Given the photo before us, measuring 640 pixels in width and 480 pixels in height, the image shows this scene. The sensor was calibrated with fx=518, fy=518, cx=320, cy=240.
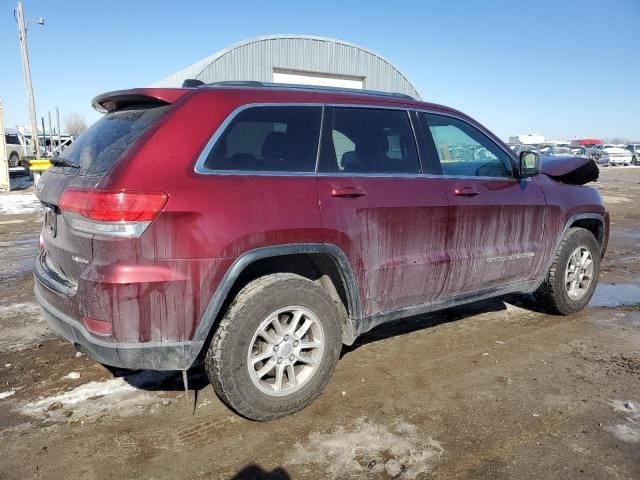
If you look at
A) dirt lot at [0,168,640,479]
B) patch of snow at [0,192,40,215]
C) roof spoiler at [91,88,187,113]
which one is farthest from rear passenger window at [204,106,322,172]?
patch of snow at [0,192,40,215]

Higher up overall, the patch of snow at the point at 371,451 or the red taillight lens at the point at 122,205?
the red taillight lens at the point at 122,205

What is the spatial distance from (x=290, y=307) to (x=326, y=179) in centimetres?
80

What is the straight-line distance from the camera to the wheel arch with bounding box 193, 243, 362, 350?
8.94 feet

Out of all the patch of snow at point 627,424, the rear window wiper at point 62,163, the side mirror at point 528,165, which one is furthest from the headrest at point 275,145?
the patch of snow at point 627,424

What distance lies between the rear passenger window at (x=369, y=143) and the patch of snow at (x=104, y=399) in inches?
73.4

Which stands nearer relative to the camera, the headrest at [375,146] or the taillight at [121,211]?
the taillight at [121,211]

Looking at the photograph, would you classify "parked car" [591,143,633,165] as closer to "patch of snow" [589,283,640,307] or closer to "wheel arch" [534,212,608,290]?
"patch of snow" [589,283,640,307]

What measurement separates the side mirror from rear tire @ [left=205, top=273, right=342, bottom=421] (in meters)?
2.15

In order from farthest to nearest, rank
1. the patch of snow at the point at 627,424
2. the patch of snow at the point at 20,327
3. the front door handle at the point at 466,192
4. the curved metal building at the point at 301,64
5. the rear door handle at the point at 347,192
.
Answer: the curved metal building at the point at 301,64 → the patch of snow at the point at 20,327 → the front door handle at the point at 466,192 → the rear door handle at the point at 347,192 → the patch of snow at the point at 627,424

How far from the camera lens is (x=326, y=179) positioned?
314cm

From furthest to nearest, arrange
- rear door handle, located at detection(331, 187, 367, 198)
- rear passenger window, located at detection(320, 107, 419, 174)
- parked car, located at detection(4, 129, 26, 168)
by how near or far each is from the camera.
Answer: parked car, located at detection(4, 129, 26, 168)
rear passenger window, located at detection(320, 107, 419, 174)
rear door handle, located at detection(331, 187, 367, 198)

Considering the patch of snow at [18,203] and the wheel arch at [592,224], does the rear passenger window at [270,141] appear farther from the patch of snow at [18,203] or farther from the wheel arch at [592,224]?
the patch of snow at [18,203]

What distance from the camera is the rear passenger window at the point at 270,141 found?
287 centimetres

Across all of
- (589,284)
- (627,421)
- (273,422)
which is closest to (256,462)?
(273,422)
